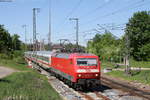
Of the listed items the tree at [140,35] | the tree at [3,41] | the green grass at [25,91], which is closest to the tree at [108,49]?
the tree at [140,35]

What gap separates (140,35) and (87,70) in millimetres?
47574

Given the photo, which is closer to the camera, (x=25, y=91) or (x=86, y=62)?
(x=25, y=91)

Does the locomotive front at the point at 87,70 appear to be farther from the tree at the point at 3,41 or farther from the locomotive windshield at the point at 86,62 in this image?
the tree at the point at 3,41

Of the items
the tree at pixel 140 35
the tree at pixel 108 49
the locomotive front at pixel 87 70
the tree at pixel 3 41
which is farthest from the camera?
the tree at pixel 108 49

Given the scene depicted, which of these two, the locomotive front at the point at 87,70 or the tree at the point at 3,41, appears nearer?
the locomotive front at the point at 87,70

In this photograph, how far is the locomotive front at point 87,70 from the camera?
Answer: 20.1 m

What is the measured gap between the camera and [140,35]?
6494 centimetres

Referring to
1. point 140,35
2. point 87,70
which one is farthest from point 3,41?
point 87,70

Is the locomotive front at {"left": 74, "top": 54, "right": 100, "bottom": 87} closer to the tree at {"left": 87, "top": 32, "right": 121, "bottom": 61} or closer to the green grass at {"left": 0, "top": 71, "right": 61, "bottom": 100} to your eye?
the green grass at {"left": 0, "top": 71, "right": 61, "bottom": 100}

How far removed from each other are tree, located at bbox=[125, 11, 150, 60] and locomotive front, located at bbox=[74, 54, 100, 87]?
146ft

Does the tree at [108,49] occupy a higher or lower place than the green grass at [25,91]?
higher

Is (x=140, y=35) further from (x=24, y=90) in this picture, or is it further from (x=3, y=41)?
(x=24, y=90)

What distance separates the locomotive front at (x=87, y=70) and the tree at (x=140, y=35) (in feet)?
146

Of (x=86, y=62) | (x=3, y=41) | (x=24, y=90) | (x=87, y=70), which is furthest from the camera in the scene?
(x=3, y=41)
